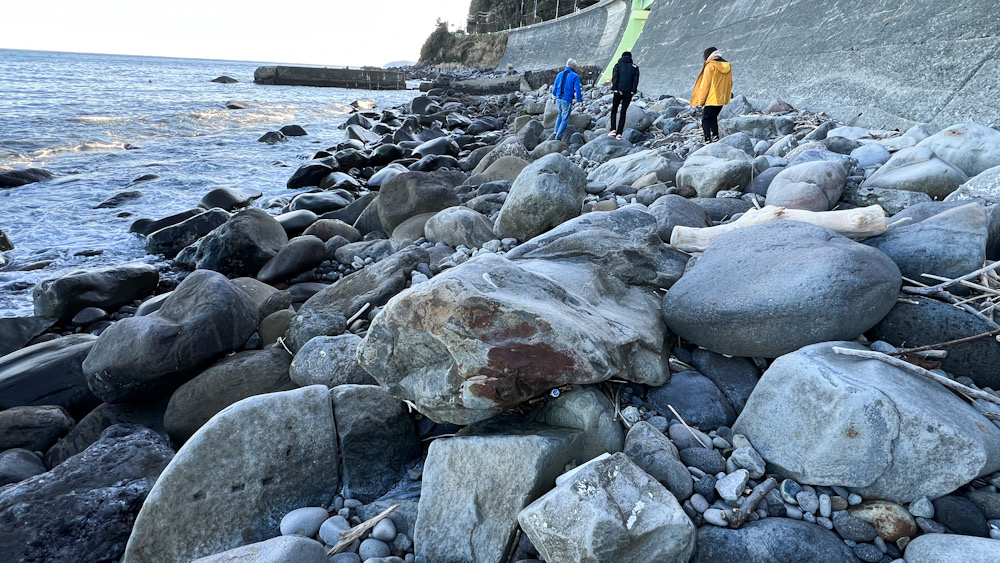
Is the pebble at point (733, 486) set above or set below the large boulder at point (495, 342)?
below

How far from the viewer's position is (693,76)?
1359 centimetres

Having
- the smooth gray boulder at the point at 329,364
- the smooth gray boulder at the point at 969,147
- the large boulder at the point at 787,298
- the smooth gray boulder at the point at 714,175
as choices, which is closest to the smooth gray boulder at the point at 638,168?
the smooth gray boulder at the point at 714,175

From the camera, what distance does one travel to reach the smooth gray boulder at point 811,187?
397 centimetres

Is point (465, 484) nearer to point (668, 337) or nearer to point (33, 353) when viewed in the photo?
point (668, 337)

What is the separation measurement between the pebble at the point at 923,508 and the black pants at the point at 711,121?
674 cm

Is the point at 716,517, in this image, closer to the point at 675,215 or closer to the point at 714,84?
the point at 675,215

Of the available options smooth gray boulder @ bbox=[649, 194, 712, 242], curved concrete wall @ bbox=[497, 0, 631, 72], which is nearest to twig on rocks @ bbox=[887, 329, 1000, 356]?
smooth gray boulder @ bbox=[649, 194, 712, 242]

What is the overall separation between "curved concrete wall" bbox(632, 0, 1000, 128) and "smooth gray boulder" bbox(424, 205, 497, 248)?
5.40 meters

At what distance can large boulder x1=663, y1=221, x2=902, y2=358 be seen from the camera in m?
2.28

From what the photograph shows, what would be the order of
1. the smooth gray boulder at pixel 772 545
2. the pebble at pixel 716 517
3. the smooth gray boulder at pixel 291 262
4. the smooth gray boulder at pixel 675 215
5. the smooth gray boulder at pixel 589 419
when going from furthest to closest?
the smooth gray boulder at pixel 291 262, the smooth gray boulder at pixel 675 215, the smooth gray boulder at pixel 589 419, the pebble at pixel 716 517, the smooth gray boulder at pixel 772 545

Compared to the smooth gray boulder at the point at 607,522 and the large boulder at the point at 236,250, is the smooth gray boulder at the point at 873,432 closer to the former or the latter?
the smooth gray boulder at the point at 607,522

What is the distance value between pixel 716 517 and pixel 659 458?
0.87 ft

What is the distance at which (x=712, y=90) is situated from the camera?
24.1ft

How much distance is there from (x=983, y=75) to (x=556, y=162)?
4989 millimetres
